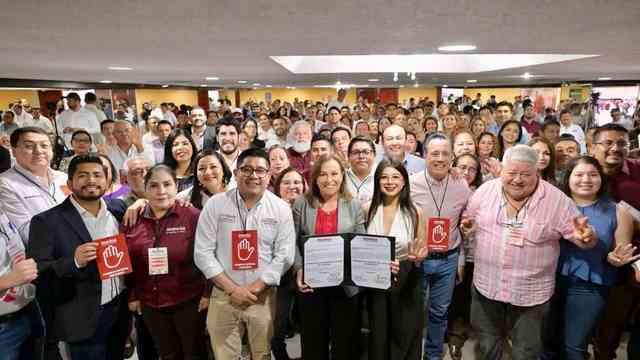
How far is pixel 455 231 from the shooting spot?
3045mm

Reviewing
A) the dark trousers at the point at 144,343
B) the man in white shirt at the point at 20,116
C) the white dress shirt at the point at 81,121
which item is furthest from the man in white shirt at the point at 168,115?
the dark trousers at the point at 144,343

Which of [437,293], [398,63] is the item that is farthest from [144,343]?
[398,63]

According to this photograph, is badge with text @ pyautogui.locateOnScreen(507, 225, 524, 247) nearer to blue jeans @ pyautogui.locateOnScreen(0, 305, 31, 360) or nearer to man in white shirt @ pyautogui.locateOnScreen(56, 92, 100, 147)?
blue jeans @ pyautogui.locateOnScreen(0, 305, 31, 360)

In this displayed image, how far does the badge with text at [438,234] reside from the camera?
111 inches

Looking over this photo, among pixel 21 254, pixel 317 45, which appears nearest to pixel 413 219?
pixel 317 45

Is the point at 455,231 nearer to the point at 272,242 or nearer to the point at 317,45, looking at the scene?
the point at 272,242

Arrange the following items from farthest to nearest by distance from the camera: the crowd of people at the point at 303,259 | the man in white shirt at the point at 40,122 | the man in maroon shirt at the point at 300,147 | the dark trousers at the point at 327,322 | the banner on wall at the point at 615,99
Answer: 1. the banner on wall at the point at 615,99
2. the man in white shirt at the point at 40,122
3. the man in maroon shirt at the point at 300,147
4. the dark trousers at the point at 327,322
5. the crowd of people at the point at 303,259

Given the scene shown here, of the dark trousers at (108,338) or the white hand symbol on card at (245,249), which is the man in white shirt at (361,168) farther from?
the dark trousers at (108,338)

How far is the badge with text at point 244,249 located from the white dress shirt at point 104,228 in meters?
0.73

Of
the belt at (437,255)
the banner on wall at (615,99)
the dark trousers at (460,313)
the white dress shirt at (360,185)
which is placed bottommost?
the dark trousers at (460,313)

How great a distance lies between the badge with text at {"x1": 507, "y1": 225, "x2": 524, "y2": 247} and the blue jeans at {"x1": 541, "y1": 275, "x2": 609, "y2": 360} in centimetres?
53

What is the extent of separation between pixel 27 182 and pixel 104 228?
30.4 inches

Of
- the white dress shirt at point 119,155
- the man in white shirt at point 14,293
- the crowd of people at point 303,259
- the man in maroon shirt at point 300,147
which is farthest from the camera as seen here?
the man in maroon shirt at point 300,147

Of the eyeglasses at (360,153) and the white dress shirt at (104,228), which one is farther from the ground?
the eyeglasses at (360,153)
